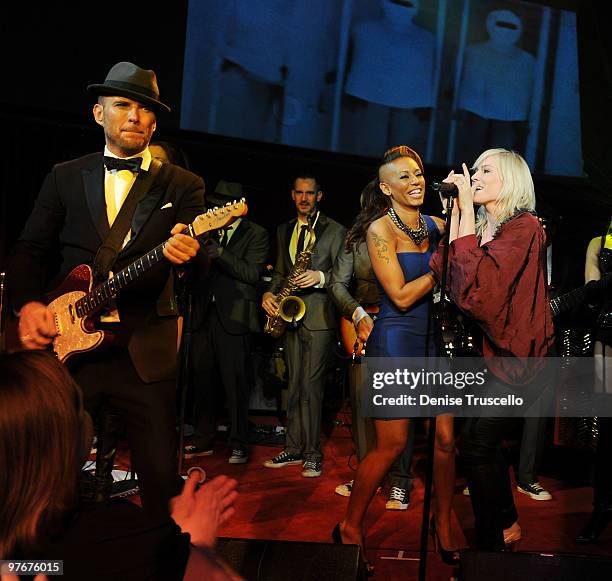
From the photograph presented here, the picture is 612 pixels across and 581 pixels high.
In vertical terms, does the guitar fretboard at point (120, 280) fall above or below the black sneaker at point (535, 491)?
above

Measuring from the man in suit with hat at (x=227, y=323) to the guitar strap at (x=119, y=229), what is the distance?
118 inches

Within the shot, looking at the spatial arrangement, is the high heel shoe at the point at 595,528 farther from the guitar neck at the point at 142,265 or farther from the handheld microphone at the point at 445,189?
the guitar neck at the point at 142,265

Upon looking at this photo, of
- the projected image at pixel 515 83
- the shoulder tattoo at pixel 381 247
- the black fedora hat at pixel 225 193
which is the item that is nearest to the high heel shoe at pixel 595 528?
the shoulder tattoo at pixel 381 247

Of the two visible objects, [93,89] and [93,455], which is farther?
[93,455]

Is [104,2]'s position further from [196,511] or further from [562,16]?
[196,511]

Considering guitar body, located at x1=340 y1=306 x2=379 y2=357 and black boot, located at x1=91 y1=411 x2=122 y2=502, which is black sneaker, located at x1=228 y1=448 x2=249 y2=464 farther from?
black boot, located at x1=91 y1=411 x2=122 y2=502

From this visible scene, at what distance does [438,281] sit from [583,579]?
1589 millimetres

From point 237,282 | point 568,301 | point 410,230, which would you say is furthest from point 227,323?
point 410,230

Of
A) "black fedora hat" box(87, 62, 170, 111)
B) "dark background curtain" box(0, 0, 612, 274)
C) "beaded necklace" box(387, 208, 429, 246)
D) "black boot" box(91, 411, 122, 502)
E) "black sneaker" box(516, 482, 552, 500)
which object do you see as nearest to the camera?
"black fedora hat" box(87, 62, 170, 111)

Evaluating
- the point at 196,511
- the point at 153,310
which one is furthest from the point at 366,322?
the point at 196,511

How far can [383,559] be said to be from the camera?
13.9ft

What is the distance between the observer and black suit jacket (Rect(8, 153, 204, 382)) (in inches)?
139

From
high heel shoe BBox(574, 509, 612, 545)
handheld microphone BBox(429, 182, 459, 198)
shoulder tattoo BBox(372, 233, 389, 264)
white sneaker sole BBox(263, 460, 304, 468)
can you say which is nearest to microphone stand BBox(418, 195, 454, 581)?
handheld microphone BBox(429, 182, 459, 198)

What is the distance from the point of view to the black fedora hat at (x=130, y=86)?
3619 millimetres
